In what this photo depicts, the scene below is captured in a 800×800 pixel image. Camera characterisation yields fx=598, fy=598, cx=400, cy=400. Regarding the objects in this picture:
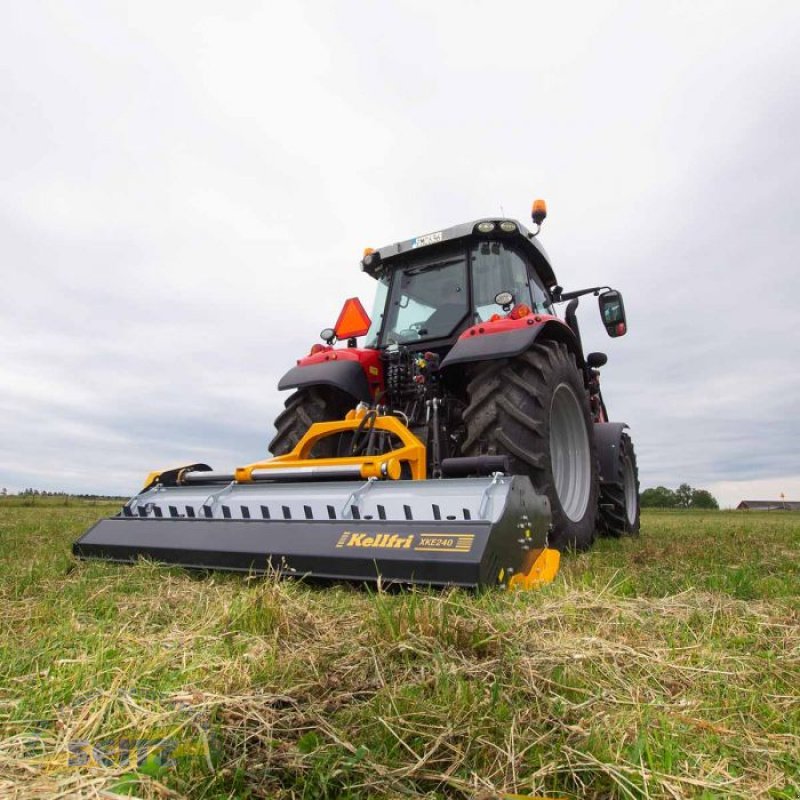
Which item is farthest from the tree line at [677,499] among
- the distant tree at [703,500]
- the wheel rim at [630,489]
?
the wheel rim at [630,489]

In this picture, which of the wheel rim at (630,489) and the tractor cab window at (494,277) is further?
the wheel rim at (630,489)

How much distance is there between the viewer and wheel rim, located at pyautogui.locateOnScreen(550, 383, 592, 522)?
411 cm

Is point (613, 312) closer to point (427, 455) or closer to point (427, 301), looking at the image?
point (427, 301)

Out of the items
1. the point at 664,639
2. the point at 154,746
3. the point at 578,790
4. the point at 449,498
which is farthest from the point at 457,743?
the point at 449,498

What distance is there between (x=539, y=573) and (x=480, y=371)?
4.53 feet

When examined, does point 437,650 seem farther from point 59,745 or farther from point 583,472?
point 583,472

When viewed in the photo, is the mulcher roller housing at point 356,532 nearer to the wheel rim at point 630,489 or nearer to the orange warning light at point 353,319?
the orange warning light at point 353,319

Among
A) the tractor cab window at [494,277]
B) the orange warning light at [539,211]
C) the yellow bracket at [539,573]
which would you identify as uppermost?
the orange warning light at [539,211]

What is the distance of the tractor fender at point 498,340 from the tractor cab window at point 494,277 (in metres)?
0.85

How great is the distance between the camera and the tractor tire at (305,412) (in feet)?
14.2

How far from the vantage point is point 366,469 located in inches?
119

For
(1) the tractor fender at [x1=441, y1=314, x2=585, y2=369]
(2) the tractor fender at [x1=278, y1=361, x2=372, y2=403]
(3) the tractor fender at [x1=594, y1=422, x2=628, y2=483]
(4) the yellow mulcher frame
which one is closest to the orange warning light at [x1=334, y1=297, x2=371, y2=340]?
(2) the tractor fender at [x1=278, y1=361, x2=372, y2=403]

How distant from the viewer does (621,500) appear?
544 centimetres

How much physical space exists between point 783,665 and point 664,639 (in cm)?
28
